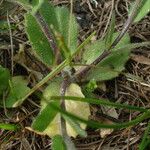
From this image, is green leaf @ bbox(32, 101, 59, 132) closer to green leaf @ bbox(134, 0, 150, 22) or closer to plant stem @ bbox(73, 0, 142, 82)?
plant stem @ bbox(73, 0, 142, 82)

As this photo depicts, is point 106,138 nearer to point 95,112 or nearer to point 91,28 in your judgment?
point 95,112

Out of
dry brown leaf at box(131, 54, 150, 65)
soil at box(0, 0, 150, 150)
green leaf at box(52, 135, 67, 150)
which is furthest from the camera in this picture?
dry brown leaf at box(131, 54, 150, 65)

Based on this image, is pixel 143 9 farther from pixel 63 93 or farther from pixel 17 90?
pixel 17 90

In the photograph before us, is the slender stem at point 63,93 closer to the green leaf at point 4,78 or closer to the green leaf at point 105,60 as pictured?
the green leaf at point 105,60

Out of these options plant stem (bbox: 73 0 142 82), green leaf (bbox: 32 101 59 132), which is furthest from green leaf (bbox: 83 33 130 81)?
green leaf (bbox: 32 101 59 132)

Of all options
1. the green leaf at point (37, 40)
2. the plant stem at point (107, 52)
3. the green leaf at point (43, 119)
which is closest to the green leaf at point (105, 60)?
the plant stem at point (107, 52)

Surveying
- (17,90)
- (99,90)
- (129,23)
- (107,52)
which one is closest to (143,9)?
(129,23)
